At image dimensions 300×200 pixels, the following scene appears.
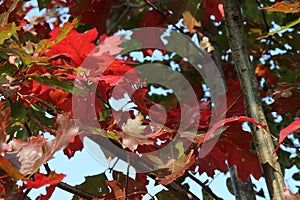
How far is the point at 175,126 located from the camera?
3.72 feet

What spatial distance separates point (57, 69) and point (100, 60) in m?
0.13

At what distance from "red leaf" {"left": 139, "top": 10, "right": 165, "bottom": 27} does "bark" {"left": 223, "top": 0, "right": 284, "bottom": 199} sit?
589mm

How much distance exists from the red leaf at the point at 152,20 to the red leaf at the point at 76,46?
0.71 m

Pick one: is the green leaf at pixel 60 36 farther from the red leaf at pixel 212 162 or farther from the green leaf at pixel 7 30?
the red leaf at pixel 212 162

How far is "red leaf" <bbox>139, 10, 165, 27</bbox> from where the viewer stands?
1.85 m

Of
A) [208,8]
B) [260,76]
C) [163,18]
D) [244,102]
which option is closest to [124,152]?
[244,102]

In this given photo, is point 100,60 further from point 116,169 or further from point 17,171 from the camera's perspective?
point 17,171

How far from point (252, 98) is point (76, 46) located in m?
0.39

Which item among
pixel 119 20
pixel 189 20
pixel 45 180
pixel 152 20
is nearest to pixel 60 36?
pixel 45 180

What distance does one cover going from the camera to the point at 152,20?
188 cm

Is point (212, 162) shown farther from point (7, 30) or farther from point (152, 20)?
point (152, 20)

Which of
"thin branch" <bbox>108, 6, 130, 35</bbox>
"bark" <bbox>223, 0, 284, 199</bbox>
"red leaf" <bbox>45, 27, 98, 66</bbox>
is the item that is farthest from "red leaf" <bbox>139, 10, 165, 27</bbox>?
"red leaf" <bbox>45, 27, 98, 66</bbox>

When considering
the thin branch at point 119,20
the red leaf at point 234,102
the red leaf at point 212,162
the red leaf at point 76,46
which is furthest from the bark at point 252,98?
the thin branch at point 119,20

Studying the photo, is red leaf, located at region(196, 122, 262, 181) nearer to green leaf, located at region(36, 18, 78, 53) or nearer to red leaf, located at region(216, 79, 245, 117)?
red leaf, located at region(216, 79, 245, 117)
